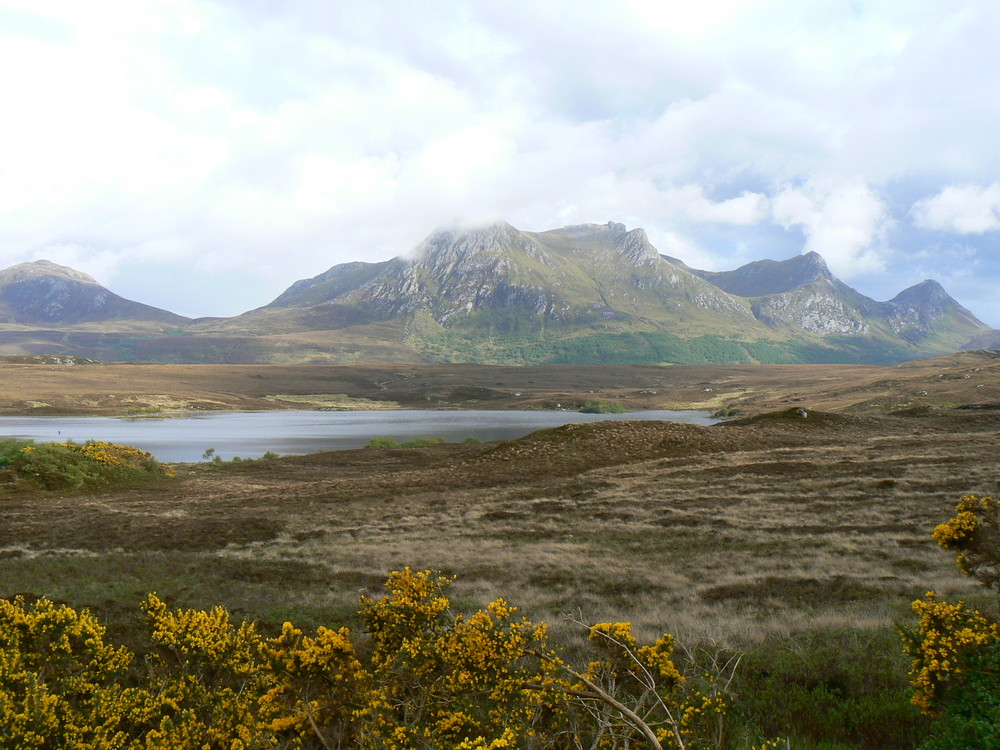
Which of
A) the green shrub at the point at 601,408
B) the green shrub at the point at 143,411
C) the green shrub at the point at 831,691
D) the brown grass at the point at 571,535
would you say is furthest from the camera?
the green shrub at the point at 601,408

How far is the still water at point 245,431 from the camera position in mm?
58312

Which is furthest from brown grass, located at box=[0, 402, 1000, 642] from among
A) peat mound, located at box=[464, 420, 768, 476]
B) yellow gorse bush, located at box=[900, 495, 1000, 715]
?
yellow gorse bush, located at box=[900, 495, 1000, 715]

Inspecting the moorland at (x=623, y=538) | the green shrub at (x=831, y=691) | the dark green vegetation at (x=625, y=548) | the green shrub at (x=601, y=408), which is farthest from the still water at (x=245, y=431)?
the green shrub at (x=831, y=691)

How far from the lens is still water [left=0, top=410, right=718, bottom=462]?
58.3 meters

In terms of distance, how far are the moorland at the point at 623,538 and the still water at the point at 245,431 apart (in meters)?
Answer: 16.2

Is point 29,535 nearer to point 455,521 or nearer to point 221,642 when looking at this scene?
point 455,521

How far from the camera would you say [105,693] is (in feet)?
13.7

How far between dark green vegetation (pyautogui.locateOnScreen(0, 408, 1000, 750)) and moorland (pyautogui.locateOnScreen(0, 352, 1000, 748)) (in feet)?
0.22

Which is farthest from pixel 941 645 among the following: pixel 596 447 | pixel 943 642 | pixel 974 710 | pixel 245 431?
pixel 245 431

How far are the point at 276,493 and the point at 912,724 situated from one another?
28.8 meters

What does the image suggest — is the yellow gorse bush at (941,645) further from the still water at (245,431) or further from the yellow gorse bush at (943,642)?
the still water at (245,431)

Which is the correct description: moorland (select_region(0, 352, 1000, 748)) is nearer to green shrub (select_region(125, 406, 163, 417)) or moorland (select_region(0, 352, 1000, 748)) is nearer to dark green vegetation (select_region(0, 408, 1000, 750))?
dark green vegetation (select_region(0, 408, 1000, 750))

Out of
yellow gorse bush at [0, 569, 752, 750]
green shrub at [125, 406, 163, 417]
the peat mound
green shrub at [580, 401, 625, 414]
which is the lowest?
green shrub at [580, 401, 625, 414]

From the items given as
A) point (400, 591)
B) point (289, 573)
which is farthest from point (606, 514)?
point (400, 591)
